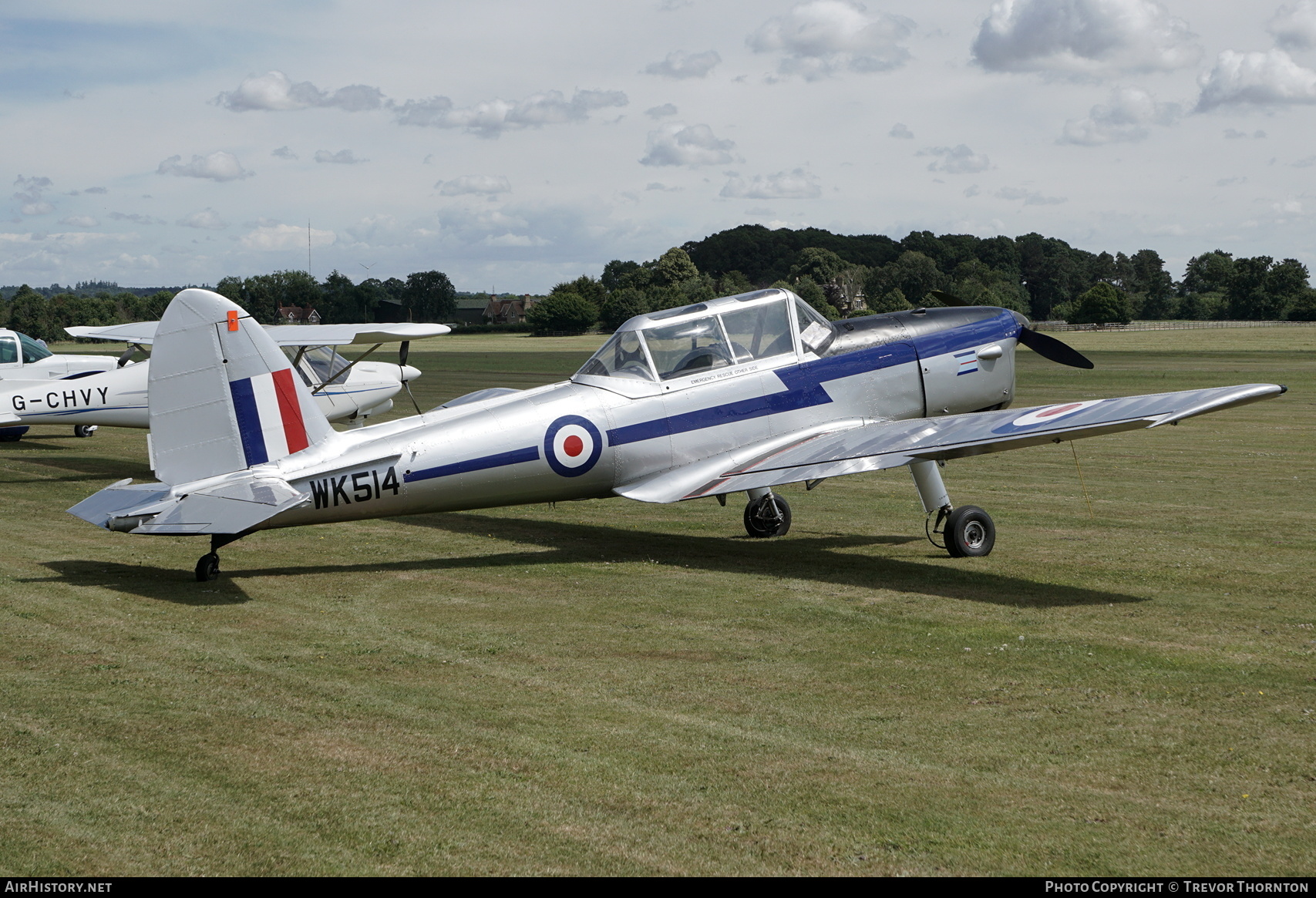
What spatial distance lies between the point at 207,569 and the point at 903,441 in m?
5.62

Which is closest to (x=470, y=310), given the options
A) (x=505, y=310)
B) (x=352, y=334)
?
(x=505, y=310)

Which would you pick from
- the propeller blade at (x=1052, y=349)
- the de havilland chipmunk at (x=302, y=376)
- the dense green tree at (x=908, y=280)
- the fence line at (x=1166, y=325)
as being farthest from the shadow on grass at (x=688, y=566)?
the dense green tree at (x=908, y=280)

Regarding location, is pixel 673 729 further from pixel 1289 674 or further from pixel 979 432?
pixel 979 432

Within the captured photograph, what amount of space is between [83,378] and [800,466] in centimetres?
1337

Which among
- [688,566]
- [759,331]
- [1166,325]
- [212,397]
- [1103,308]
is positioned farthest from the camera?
[1103,308]

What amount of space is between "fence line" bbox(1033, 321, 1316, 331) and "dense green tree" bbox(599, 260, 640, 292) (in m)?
40.6

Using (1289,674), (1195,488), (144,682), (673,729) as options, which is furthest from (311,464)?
(1195,488)

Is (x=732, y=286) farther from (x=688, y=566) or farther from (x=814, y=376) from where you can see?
(x=688, y=566)

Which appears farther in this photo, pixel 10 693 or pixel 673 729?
pixel 10 693

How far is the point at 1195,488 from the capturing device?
14.2m

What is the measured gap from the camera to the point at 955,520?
10.2m

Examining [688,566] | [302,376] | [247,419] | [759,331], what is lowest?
[688,566]

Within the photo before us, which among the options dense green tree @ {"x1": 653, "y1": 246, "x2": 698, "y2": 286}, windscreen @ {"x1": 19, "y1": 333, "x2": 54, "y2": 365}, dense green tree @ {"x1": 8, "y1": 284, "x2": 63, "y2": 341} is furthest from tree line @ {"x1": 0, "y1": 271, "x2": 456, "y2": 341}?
windscreen @ {"x1": 19, "y1": 333, "x2": 54, "y2": 365}

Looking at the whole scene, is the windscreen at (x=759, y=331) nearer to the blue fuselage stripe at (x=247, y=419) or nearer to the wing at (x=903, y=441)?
the wing at (x=903, y=441)
